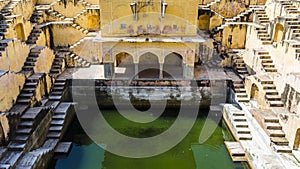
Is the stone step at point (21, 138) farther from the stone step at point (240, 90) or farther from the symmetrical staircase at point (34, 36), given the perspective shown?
the stone step at point (240, 90)

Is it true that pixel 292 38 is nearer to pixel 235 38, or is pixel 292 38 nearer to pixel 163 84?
pixel 235 38

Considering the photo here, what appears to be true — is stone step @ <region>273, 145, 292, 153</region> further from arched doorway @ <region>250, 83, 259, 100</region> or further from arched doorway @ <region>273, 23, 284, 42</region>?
arched doorway @ <region>273, 23, 284, 42</region>

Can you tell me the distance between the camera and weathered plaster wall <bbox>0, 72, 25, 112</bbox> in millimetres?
10266

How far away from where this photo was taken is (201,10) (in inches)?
699

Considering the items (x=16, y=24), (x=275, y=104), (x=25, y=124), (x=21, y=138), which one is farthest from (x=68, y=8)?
(x=275, y=104)

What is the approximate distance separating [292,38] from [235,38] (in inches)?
170

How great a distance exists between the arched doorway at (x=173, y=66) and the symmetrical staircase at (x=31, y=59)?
6.93m

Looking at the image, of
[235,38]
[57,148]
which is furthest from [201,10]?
[57,148]

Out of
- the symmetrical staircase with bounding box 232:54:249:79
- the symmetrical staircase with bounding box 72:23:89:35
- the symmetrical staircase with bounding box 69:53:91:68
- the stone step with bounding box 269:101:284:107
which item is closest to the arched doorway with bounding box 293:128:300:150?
the stone step with bounding box 269:101:284:107

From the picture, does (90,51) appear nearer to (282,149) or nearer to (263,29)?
(263,29)

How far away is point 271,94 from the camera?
12234 millimetres

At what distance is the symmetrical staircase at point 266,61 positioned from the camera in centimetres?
1358

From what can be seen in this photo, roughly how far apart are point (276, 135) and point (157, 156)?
4802 millimetres

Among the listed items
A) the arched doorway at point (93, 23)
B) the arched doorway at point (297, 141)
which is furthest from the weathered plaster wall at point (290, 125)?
the arched doorway at point (93, 23)
